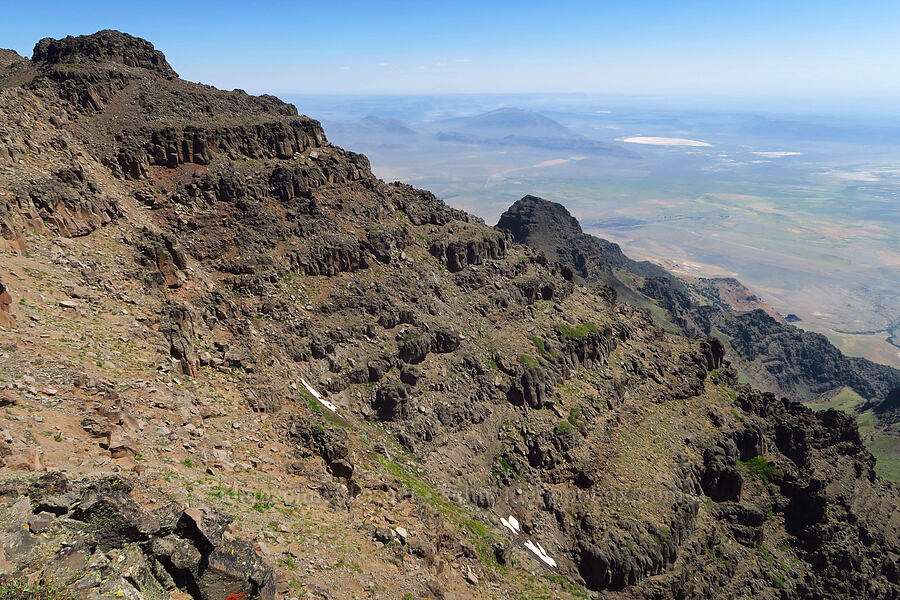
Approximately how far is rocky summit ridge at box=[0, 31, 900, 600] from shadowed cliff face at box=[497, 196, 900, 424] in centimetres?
8199

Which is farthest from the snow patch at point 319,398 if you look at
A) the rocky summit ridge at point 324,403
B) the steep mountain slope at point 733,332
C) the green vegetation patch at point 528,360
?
the steep mountain slope at point 733,332

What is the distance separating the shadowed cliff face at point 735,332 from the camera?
16875 centimetres

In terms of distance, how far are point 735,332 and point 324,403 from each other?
193 metres

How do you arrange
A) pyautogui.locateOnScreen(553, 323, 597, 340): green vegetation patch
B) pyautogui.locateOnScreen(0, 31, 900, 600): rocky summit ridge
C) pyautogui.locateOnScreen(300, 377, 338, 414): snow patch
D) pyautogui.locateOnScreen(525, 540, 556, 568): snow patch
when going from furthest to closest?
pyautogui.locateOnScreen(553, 323, 597, 340): green vegetation patch → pyautogui.locateOnScreen(525, 540, 556, 568): snow patch → pyautogui.locateOnScreen(300, 377, 338, 414): snow patch → pyautogui.locateOnScreen(0, 31, 900, 600): rocky summit ridge

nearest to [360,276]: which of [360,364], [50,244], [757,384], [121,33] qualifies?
[360,364]

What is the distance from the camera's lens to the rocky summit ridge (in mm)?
21703

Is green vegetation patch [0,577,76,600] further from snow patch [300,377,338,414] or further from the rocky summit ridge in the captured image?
snow patch [300,377,338,414]

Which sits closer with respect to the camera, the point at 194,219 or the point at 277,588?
the point at 277,588

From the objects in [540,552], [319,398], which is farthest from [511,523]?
[319,398]

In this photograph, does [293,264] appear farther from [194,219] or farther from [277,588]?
[277,588]

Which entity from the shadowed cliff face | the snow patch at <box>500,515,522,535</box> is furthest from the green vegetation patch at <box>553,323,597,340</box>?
the shadowed cliff face

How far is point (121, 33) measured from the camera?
69.1m

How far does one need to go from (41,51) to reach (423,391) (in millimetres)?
68039

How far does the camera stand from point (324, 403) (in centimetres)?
4766
